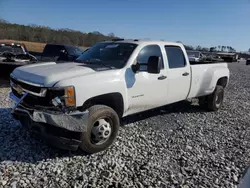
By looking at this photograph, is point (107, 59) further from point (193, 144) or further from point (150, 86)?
point (193, 144)

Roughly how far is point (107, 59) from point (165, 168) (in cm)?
228

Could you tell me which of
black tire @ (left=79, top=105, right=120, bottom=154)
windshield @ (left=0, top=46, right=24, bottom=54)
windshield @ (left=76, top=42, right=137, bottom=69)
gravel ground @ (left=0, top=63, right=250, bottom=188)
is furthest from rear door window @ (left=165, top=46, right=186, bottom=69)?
windshield @ (left=0, top=46, right=24, bottom=54)

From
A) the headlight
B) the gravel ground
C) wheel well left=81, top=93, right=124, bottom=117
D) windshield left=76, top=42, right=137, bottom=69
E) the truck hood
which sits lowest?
the gravel ground

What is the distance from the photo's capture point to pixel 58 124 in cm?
338

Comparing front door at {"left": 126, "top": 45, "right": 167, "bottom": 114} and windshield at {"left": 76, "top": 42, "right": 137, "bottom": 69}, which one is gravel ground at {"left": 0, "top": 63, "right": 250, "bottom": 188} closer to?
front door at {"left": 126, "top": 45, "right": 167, "bottom": 114}

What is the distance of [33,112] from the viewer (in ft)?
11.4

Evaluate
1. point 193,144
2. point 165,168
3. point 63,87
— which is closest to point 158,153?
point 165,168

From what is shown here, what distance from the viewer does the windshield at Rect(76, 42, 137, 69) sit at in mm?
4435

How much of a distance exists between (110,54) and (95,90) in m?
1.28

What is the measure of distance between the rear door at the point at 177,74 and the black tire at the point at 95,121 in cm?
175

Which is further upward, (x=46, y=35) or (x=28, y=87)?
(x=46, y=35)

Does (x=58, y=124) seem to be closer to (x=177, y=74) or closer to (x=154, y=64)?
(x=154, y=64)

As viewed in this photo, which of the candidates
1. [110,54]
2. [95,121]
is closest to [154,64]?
[110,54]

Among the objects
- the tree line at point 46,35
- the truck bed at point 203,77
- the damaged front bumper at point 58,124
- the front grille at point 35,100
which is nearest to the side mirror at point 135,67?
the damaged front bumper at point 58,124
